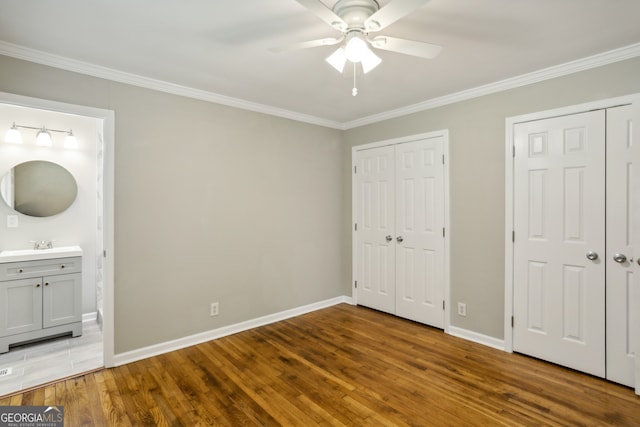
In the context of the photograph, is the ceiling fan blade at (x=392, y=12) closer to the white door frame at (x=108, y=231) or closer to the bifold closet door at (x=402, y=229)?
the bifold closet door at (x=402, y=229)

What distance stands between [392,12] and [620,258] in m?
2.49

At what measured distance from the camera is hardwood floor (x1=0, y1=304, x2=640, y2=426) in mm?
2074

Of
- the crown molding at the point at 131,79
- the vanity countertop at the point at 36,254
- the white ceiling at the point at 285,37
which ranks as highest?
the white ceiling at the point at 285,37

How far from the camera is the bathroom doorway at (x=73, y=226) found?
8.68 feet

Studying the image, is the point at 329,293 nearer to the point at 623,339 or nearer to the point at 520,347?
the point at 520,347

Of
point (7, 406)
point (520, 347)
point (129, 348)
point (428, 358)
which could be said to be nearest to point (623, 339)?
point (520, 347)

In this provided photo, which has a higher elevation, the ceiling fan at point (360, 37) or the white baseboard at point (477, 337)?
the ceiling fan at point (360, 37)

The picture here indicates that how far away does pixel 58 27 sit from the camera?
2.06m

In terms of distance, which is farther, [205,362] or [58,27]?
[205,362]

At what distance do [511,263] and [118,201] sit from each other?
3.57m

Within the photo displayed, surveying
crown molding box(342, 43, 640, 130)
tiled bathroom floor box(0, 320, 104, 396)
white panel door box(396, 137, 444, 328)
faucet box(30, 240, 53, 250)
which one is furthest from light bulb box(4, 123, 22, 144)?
white panel door box(396, 137, 444, 328)

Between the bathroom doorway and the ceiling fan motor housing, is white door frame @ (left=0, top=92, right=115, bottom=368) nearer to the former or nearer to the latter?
the bathroom doorway

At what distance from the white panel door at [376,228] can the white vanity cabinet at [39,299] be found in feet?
10.7

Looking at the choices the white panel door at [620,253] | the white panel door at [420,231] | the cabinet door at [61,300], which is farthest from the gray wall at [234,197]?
the cabinet door at [61,300]
